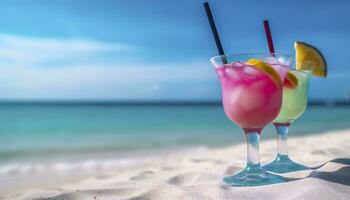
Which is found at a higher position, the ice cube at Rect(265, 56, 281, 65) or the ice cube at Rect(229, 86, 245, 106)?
the ice cube at Rect(265, 56, 281, 65)

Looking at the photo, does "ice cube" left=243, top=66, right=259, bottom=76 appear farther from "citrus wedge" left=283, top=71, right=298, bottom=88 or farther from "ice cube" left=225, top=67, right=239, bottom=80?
"citrus wedge" left=283, top=71, right=298, bottom=88

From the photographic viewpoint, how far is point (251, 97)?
6.78 ft

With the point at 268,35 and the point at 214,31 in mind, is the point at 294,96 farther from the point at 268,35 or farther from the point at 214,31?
the point at 214,31

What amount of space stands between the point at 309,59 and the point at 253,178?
2.64ft

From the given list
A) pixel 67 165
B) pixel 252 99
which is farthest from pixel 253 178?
pixel 67 165

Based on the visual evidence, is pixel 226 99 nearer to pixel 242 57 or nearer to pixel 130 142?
pixel 242 57

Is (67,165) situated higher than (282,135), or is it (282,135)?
(282,135)

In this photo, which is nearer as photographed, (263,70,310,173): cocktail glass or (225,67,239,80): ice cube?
(225,67,239,80): ice cube

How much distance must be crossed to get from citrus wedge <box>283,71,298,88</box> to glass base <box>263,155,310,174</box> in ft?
1.41

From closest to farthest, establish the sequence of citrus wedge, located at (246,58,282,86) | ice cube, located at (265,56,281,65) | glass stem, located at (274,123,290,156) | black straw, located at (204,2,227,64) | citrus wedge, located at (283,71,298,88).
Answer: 1. citrus wedge, located at (246,58,282,86)
2. ice cube, located at (265,56,281,65)
3. black straw, located at (204,2,227,64)
4. citrus wedge, located at (283,71,298,88)
5. glass stem, located at (274,123,290,156)

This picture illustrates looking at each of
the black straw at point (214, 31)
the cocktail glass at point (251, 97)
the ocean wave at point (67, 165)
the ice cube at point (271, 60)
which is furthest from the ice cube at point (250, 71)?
the ocean wave at point (67, 165)

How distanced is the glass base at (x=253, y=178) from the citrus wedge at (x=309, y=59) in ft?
2.26

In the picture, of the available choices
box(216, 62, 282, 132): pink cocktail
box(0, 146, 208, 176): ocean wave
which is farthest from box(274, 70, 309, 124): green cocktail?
box(0, 146, 208, 176): ocean wave

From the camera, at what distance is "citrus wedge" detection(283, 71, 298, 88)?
2393mm
